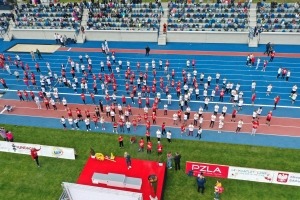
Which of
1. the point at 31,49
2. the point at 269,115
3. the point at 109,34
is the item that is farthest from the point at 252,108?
the point at 31,49

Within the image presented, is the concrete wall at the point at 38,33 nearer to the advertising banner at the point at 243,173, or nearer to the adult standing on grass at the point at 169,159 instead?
the adult standing on grass at the point at 169,159

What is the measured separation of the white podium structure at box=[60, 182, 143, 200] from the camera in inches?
510

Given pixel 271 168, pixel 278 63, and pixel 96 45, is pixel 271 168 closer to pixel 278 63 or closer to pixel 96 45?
pixel 278 63

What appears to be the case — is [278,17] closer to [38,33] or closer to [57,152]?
[57,152]

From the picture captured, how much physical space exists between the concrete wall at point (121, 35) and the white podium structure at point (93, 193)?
19494 millimetres

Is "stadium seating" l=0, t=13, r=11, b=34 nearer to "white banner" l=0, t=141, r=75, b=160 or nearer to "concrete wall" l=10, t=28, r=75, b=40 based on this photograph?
"concrete wall" l=10, t=28, r=75, b=40

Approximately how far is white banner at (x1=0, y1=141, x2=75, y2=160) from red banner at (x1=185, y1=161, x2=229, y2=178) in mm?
6413

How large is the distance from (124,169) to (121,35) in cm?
1775

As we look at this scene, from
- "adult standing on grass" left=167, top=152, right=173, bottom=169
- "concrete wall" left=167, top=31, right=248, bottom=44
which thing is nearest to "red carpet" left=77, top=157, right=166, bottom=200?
"adult standing on grass" left=167, top=152, right=173, bottom=169

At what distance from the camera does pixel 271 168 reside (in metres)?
16.1

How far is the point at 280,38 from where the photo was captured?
27.8 metres

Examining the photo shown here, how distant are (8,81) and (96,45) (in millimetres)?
8953

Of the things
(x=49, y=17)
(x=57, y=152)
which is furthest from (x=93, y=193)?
(x=49, y=17)

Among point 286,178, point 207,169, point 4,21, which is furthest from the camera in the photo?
point 4,21
